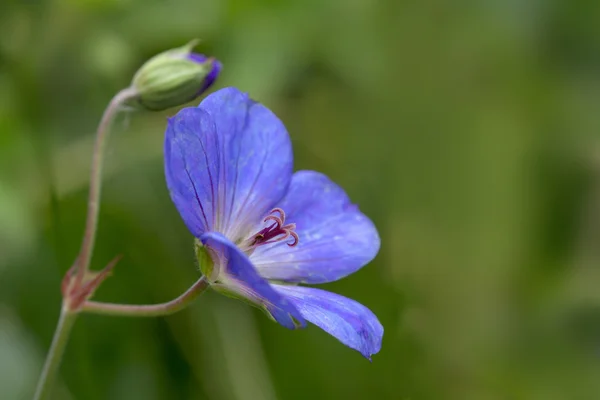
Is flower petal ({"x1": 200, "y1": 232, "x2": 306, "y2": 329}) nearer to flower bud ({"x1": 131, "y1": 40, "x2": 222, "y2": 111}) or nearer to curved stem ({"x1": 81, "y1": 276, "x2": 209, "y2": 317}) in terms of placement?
curved stem ({"x1": 81, "y1": 276, "x2": 209, "y2": 317})

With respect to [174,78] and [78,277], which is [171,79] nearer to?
[174,78]

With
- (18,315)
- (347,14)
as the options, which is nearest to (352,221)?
(18,315)

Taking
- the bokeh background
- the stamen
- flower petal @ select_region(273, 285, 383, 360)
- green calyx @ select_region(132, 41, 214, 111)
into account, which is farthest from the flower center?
the bokeh background

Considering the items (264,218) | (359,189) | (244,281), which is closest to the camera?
(244,281)

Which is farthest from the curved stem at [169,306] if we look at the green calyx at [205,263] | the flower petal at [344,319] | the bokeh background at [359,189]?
the bokeh background at [359,189]

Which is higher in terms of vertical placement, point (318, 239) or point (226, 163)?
point (226, 163)

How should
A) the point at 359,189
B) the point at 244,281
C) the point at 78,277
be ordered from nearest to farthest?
the point at 244,281
the point at 78,277
the point at 359,189

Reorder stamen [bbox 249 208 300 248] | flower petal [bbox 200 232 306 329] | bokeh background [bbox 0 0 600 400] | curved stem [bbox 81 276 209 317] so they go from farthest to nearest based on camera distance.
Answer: bokeh background [bbox 0 0 600 400] → stamen [bbox 249 208 300 248] → curved stem [bbox 81 276 209 317] → flower petal [bbox 200 232 306 329]

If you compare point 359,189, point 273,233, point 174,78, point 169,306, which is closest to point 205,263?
point 169,306

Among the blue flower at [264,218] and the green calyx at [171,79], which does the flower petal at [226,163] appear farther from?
the green calyx at [171,79]

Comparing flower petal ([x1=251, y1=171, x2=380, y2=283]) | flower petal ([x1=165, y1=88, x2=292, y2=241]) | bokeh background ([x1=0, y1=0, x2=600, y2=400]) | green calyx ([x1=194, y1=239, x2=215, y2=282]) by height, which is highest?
flower petal ([x1=165, y1=88, x2=292, y2=241])
